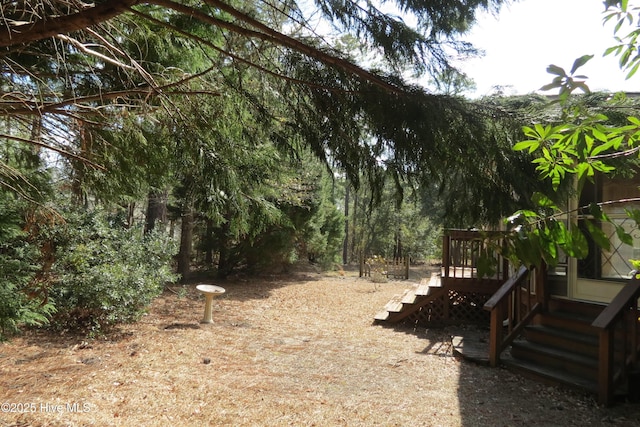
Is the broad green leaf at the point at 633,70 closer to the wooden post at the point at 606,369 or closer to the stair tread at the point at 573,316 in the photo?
the wooden post at the point at 606,369

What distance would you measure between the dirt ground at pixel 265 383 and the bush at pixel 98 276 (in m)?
0.37

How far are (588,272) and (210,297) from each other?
21.7ft

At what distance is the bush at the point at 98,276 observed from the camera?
19.3 ft

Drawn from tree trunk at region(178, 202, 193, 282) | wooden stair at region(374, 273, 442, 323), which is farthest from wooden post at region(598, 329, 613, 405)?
tree trunk at region(178, 202, 193, 282)

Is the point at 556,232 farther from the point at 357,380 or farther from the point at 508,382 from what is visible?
the point at 508,382

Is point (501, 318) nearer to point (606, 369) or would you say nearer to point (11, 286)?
point (606, 369)

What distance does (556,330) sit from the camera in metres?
5.30

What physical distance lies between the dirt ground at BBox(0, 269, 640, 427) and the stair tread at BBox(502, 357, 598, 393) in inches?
5.3

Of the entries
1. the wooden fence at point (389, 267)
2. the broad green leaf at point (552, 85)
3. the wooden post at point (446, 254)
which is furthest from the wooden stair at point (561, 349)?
the wooden fence at point (389, 267)

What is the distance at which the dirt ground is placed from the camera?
11.8 feet

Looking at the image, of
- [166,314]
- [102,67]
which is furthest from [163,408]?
[166,314]

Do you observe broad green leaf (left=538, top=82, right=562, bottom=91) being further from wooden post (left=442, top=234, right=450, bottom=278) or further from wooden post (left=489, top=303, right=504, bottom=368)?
wooden post (left=442, top=234, right=450, bottom=278)

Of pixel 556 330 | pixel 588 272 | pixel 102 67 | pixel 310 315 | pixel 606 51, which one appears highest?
pixel 102 67

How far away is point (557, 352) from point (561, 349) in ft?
0.47
